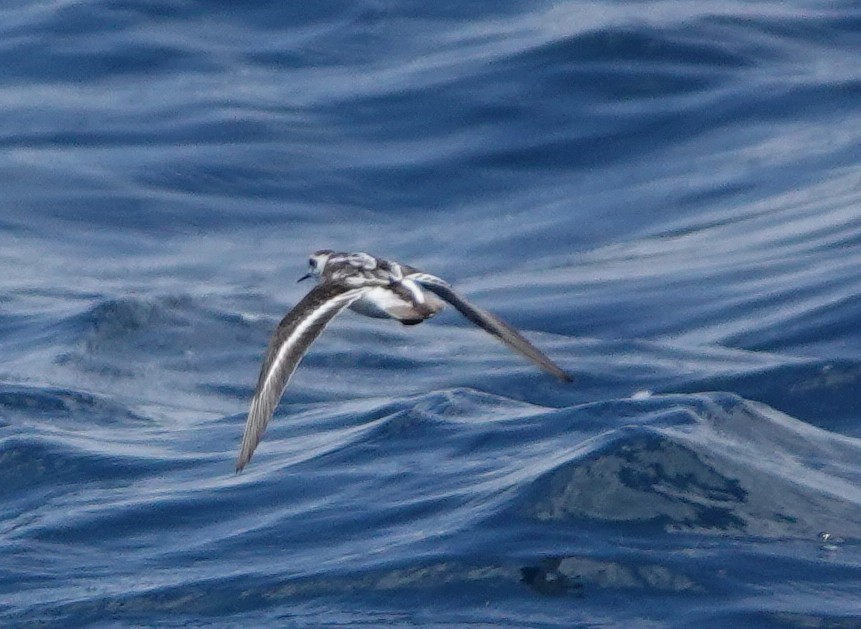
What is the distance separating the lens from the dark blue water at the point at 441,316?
874cm

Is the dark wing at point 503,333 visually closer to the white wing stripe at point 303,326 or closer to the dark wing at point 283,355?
the white wing stripe at point 303,326

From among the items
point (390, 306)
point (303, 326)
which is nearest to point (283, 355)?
point (303, 326)

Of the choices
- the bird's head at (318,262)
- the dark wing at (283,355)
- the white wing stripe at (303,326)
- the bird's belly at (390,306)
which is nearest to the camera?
the dark wing at (283,355)

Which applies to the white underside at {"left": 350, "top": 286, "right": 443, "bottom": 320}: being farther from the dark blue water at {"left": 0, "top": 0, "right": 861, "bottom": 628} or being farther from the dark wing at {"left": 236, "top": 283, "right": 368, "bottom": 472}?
the dark blue water at {"left": 0, "top": 0, "right": 861, "bottom": 628}

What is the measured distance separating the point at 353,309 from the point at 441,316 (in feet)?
19.7

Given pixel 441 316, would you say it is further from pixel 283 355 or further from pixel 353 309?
pixel 283 355

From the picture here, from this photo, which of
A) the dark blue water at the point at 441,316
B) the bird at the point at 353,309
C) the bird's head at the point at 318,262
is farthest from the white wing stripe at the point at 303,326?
the dark blue water at the point at 441,316

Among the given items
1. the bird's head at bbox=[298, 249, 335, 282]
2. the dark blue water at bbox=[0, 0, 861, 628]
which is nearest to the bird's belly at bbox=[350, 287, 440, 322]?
the bird's head at bbox=[298, 249, 335, 282]

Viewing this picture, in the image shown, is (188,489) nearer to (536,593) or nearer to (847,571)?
(536,593)

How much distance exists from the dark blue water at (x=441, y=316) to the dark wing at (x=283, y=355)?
5.12ft

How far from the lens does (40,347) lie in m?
13.4

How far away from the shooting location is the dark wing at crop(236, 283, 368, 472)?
7070 millimetres

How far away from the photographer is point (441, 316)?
46.7 ft

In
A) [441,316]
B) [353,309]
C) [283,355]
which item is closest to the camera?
[283,355]
